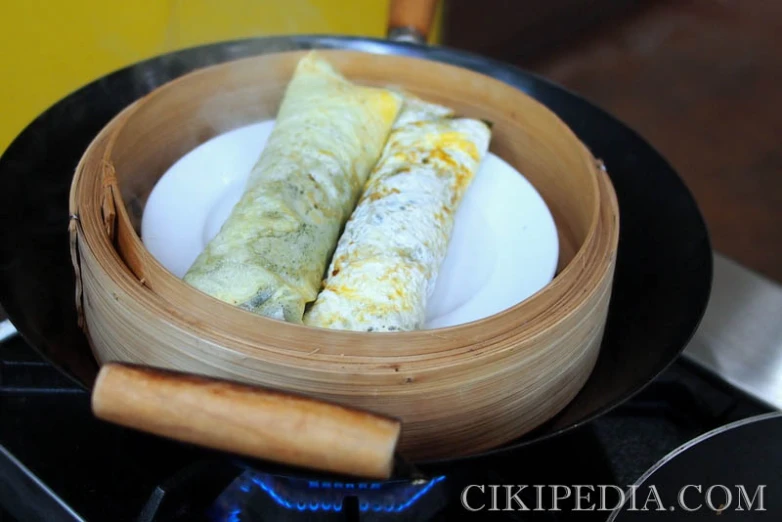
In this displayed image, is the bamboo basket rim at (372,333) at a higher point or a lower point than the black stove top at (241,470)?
higher

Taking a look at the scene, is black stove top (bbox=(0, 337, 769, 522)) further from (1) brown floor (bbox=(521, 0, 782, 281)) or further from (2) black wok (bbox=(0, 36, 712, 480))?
(1) brown floor (bbox=(521, 0, 782, 281))

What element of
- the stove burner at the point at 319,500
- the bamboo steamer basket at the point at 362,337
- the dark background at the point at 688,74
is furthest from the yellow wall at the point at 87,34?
the dark background at the point at 688,74

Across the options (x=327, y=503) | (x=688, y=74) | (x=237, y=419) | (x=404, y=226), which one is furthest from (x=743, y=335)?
(x=688, y=74)

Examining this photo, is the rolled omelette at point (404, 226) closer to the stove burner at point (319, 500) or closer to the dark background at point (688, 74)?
the stove burner at point (319, 500)

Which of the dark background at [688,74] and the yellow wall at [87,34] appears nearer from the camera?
the yellow wall at [87,34]

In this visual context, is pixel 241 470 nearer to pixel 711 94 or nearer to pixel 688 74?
pixel 711 94

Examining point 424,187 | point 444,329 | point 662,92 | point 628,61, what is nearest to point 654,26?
point 628,61

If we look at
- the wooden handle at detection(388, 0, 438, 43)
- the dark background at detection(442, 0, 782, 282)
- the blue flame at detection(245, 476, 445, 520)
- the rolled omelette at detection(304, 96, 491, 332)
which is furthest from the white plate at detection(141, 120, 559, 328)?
the dark background at detection(442, 0, 782, 282)
